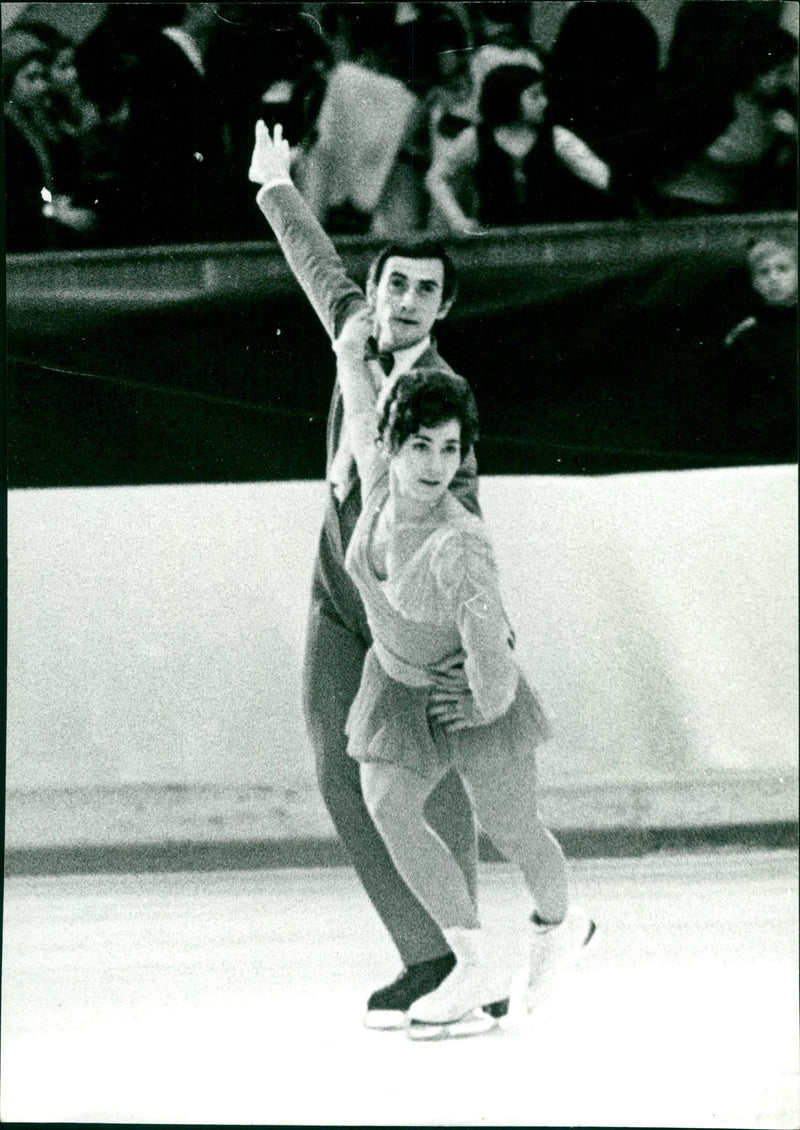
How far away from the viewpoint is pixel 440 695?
3668mm

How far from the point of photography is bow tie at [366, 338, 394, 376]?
374 centimetres

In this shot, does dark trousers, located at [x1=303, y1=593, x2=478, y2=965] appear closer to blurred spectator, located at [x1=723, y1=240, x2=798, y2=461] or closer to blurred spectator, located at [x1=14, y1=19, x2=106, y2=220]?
blurred spectator, located at [x1=723, y1=240, x2=798, y2=461]

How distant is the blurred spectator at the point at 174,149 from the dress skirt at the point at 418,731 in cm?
108

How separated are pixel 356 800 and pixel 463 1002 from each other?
50 centimetres

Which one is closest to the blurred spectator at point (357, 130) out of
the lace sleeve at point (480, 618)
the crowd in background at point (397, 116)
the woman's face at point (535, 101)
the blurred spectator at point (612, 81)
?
the crowd in background at point (397, 116)

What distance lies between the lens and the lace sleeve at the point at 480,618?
12.0 ft

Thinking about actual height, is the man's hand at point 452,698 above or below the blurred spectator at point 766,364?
below

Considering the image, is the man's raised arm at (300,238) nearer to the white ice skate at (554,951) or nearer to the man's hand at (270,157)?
the man's hand at (270,157)

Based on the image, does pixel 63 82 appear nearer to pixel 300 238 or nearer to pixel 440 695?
pixel 300 238

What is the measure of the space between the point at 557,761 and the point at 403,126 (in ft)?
4.88

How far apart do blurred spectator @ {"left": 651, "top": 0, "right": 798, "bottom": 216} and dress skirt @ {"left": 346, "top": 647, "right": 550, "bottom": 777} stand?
3.89ft

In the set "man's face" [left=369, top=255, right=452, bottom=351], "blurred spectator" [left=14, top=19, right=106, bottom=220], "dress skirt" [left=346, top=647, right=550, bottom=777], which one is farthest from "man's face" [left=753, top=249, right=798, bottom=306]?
"blurred spectator" [left=14, top=19, right=106, bottom=220]

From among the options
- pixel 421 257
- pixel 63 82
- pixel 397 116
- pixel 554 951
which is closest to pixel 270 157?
pixel 397 116

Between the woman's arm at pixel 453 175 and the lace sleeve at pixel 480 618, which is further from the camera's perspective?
the woman's arm at pixel 453 175
